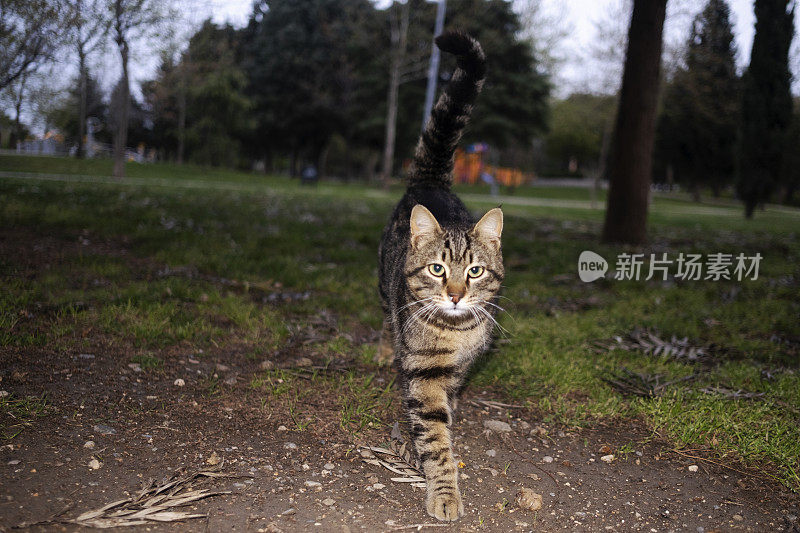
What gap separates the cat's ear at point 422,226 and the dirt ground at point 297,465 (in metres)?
1.29

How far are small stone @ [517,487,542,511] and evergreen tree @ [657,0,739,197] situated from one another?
12.6 metres

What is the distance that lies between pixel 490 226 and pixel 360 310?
8.37ft

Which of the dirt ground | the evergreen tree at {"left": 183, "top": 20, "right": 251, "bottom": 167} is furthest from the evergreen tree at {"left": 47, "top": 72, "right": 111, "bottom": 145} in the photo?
the evergreen tree at {"left": 183, "top": 20, "right": 251, "bottom": 167}

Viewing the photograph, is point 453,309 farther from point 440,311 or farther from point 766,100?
point 766,100

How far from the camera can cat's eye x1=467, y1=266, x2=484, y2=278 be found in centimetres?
363

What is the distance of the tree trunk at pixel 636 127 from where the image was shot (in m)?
10.0

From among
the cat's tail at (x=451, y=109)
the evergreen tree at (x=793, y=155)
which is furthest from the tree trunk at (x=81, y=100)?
the evergreen tree at (x=793, y=155)

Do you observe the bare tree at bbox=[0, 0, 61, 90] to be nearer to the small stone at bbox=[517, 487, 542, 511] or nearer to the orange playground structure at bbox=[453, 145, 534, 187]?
the small stone at bbox=[517, 487, 542, 511]

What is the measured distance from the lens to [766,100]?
40.9 ft

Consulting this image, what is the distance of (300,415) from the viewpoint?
375 cm

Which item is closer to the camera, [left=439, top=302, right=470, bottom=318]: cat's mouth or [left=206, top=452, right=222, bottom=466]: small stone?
[left=206, top=452, right=222, bottom=466]: small stone

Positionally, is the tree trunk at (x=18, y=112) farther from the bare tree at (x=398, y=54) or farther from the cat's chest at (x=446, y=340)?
the bare tree at (x=398, y=54)

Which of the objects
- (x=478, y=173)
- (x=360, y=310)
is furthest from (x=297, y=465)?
(x=478, y=173)

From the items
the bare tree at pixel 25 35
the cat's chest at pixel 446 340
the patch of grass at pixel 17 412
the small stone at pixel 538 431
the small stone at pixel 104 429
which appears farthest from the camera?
the bare tree at pixel 25 35
